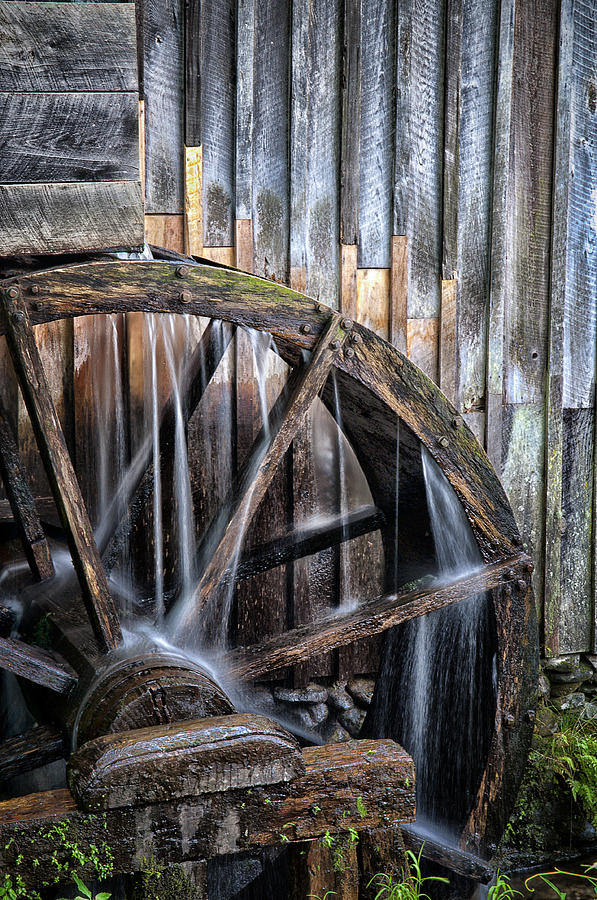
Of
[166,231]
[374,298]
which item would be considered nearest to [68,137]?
[166,231]

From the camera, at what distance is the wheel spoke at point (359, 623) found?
Answer: 296 centimetres

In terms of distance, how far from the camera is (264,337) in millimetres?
3021

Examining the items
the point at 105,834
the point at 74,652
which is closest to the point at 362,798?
the point at 105,834

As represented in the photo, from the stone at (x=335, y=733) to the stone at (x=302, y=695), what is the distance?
0.14m

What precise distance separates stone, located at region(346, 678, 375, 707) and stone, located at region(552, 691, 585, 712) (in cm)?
107

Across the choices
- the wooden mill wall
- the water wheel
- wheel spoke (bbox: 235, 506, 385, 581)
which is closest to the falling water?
the water wheel

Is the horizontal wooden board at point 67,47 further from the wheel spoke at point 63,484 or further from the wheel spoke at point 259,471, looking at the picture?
the wheel spoke at point 259,471

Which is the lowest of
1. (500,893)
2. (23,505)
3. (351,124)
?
(500,893)

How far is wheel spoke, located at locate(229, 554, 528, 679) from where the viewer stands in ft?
9.71

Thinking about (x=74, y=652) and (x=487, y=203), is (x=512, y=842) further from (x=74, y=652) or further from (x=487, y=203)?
(x=487, y=203)

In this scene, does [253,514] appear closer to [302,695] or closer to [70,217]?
[70,217]

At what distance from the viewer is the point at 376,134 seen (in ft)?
12.3

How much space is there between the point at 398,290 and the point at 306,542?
126 cm

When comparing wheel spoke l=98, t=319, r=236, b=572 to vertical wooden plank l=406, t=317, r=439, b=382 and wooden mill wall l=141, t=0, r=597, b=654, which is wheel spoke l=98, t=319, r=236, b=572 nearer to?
wooden mill wall l=141, t=0, r=597, b=654
